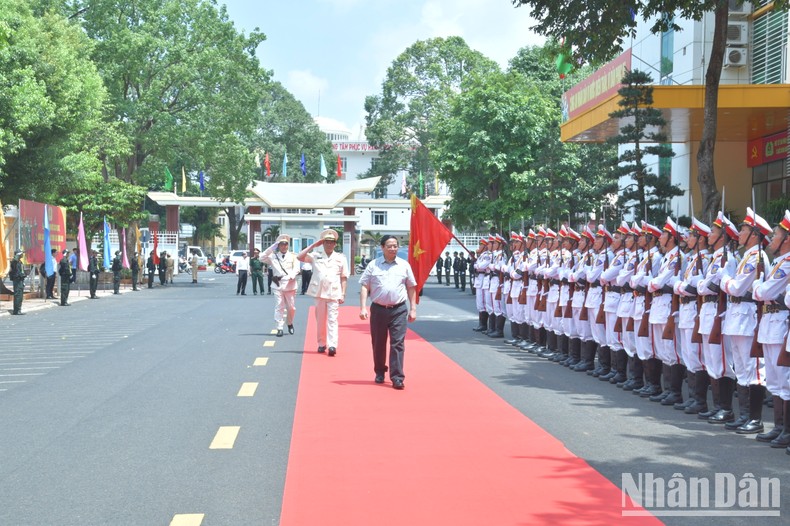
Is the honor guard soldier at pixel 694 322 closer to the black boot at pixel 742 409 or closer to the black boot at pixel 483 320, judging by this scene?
the black boot at pixel 742 409

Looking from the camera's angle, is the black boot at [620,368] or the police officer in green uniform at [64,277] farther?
the police officer in green uniform at [64,277]

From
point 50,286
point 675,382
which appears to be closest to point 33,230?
point 50,286

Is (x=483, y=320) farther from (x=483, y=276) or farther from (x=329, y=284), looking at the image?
(x=329, y=284)

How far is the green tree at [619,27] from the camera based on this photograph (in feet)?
55.5

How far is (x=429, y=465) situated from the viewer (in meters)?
7.51

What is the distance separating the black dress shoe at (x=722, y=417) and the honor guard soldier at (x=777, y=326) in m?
0.82

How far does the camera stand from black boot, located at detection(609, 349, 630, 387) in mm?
12609

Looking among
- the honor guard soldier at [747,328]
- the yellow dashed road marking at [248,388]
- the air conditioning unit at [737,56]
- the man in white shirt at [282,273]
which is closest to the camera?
the honor guard soldier at [747,328]

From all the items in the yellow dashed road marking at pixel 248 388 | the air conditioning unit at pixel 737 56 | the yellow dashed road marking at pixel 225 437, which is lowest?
the yellow dashed road marking at pixel 225 437

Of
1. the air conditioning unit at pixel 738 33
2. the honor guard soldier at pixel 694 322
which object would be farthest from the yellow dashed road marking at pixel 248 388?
the air conditioning unit at pixel 738 33

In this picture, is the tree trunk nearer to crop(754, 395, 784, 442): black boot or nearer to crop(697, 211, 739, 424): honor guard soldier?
crop(697, 211, 739, 424): honor guard soldier

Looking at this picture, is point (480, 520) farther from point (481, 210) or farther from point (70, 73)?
point (481, 210)

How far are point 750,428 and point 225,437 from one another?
16.1 ft

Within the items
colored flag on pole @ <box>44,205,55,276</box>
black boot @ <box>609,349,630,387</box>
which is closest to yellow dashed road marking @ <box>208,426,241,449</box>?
black boot @ <box>609,349,630,387</box>
